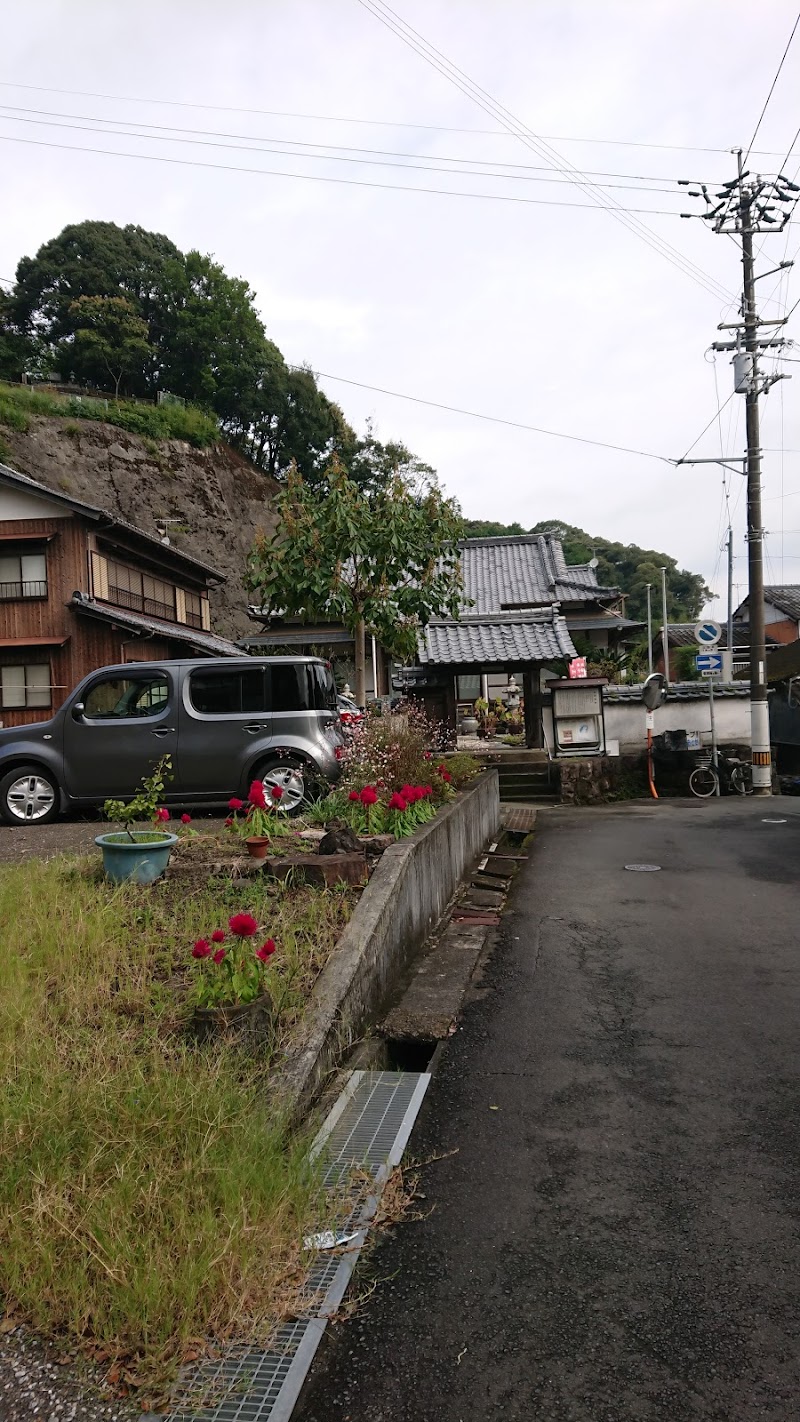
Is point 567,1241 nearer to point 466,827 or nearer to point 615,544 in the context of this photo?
point 466,827

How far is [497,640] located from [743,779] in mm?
5460

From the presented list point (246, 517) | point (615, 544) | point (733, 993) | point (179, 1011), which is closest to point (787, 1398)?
point (179, 1011)

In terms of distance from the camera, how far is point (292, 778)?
805cm

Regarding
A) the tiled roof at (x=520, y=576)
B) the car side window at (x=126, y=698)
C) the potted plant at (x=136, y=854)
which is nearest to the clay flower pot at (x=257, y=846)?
the potted plant at (x=136, y=854)

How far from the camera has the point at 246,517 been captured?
4122cm

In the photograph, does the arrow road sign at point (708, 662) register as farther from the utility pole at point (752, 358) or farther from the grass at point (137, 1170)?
the grass at point (137, 1170)

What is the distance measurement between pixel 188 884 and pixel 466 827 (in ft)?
12.4

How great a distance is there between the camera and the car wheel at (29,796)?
8555 millimetres

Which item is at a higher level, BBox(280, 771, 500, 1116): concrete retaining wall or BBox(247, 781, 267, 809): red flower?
BBox(247, 781, 267, 809): red flower

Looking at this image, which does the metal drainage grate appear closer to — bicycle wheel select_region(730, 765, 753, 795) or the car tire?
the car tire

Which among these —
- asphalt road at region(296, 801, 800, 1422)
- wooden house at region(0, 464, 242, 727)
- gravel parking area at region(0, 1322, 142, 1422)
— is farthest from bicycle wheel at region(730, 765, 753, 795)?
gravel parking area at region(0, 1322, 142, 1422)

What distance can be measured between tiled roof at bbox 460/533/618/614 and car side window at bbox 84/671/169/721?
13853 millimetres

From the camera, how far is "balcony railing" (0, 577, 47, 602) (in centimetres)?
2225

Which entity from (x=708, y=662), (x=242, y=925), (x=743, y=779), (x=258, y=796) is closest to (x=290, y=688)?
(x=258, y=796)
